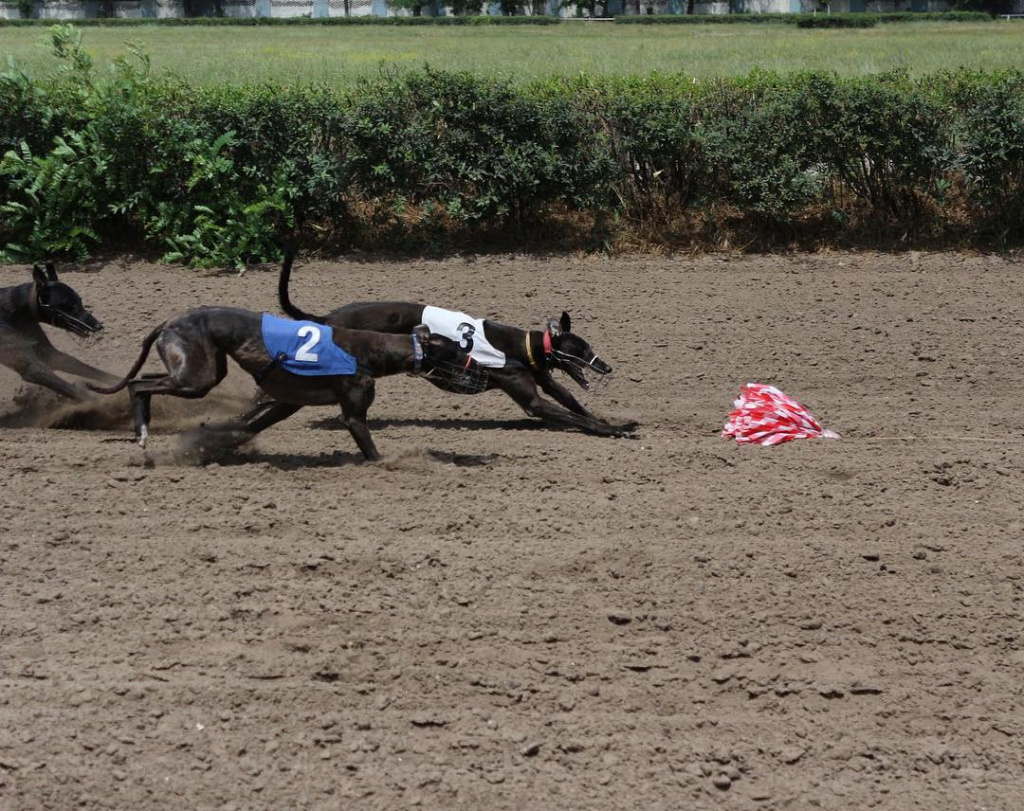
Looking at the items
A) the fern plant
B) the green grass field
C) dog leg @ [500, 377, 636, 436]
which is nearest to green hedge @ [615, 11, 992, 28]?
the green grass field

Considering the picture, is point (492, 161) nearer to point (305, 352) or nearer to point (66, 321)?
point (66, 321)

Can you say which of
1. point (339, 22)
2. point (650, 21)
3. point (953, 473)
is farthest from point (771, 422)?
point (339, 22)

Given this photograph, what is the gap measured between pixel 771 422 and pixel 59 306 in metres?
5.66

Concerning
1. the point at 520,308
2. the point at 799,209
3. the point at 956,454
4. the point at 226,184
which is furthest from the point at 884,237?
the point at 226,184

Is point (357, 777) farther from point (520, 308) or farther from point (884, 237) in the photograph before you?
point (884, 237)

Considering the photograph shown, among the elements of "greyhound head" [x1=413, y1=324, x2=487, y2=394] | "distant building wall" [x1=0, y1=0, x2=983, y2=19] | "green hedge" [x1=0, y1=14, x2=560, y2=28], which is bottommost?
"greyhound head" [x1=413, y1=324, x2=487, y2=394]

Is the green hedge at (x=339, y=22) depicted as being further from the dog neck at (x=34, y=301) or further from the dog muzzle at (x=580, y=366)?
the dog muzzle at (x=580, y=366)

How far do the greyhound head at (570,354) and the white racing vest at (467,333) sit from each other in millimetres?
430

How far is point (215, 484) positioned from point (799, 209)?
8.95 m

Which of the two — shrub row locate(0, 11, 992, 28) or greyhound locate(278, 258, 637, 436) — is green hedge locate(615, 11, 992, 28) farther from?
greyhound locate(278, 258, 637, 436)

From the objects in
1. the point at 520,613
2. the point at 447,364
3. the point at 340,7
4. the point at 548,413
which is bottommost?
the point at 520,613

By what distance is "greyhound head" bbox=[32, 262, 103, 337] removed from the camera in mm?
9914

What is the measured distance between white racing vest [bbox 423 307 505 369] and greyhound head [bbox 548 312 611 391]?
0.43 metres

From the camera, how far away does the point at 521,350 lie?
9.91 meters
